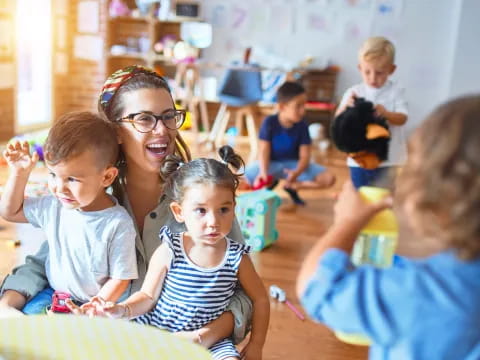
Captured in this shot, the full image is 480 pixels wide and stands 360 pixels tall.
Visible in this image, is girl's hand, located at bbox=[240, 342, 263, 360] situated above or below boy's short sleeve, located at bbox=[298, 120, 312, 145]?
below

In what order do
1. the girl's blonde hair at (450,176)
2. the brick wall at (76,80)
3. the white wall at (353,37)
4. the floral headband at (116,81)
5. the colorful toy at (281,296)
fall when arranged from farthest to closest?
the brick wall at (76,80) → the white wall at (353,37) → the colorful toy at (281,296) → the floral headband at (116,81) → the girl's blonde hair at (450,176)

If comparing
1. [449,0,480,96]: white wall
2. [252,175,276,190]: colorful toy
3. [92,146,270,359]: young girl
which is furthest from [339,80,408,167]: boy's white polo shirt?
[449,0,480,96]: white wall

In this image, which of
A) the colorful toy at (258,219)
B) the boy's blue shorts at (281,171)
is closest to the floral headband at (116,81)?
the colorful toy at (258,219)

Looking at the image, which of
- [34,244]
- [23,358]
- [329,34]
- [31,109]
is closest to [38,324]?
[23,358]

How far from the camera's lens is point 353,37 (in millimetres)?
5547

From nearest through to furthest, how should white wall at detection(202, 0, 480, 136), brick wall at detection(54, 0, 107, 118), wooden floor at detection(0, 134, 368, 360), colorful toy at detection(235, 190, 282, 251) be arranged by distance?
wooden floor at detection(0, 134, 368, 360)
colorful toy at detection(235, 190, 282, 251)
white wall at detection(202, 0, 480, 136)
brick wall at detection(54, 0, 107, 118)

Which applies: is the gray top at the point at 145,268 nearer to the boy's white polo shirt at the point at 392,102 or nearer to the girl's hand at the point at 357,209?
the girl's hand at the point at 357,209

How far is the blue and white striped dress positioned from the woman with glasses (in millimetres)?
67

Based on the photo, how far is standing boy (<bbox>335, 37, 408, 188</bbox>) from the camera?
8.57ft

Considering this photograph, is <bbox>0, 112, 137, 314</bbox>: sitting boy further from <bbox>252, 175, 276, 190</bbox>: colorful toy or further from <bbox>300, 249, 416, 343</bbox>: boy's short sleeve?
<bbox>252, 175, 276, 190</bbox>: colorful toy

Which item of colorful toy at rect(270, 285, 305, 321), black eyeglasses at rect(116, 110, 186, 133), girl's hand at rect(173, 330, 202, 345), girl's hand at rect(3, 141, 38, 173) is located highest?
black eyeglasses at rect(116, 110, 186, 133)

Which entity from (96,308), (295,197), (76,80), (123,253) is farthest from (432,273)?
(76,80)

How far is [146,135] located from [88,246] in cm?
29

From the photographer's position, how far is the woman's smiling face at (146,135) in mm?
1415
